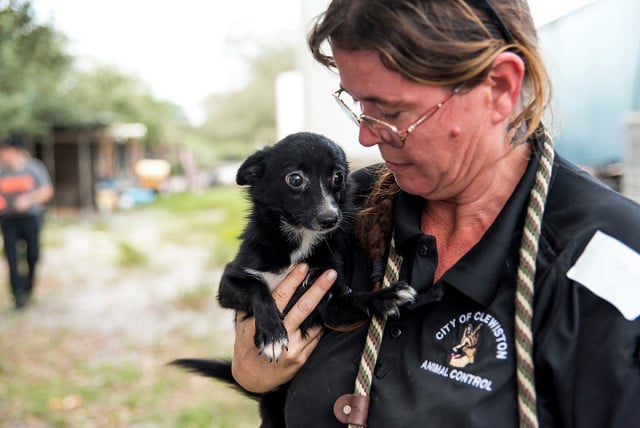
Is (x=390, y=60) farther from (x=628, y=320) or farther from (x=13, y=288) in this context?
(x=13, y=288)

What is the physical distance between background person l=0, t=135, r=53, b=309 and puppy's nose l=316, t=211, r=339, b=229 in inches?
280

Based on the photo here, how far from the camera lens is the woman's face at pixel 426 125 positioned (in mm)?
1455

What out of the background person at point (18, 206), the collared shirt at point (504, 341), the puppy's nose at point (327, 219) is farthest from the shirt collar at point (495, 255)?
the background person at point (18, 206)

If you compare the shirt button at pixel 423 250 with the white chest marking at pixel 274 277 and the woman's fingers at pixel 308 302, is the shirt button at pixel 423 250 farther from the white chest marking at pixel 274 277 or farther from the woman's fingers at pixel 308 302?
the white chest marking at pixel 274 277

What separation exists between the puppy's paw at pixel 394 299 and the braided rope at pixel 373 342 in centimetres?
3

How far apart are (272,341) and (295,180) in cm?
66

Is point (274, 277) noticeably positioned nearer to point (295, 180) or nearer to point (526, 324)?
point (295, 180)

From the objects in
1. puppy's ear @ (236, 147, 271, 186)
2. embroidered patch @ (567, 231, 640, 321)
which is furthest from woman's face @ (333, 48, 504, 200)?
puppy's ear @ (236, 147, 271, 186)

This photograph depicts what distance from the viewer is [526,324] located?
136 centimetres

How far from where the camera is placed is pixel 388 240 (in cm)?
181

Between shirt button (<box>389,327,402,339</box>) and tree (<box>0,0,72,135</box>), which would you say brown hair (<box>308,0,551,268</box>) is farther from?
tree (<box>0,0,72,135</box>)

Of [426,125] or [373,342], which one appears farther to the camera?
[373,342]

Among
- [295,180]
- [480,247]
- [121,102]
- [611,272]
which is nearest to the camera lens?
[611,272]

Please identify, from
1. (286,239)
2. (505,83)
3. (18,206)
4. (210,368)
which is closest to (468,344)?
(505,83)
